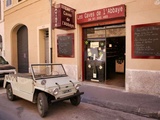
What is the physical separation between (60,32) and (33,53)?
338 cm

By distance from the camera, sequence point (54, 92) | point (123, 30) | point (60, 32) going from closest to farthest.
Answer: point (54, 92) → point (123, 30) → point (60, 32)

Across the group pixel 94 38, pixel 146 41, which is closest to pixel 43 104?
pixel 146 41

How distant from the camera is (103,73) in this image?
27.5 ft

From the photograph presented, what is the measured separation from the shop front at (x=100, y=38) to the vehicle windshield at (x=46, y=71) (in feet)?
10.4

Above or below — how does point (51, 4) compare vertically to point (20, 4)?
below

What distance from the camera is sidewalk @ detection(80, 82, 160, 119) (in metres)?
4.70

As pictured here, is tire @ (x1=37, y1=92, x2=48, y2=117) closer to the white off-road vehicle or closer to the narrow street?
the white off-road vehicle

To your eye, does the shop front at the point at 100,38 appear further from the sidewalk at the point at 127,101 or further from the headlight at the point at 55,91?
the headlight at the point at 55,91

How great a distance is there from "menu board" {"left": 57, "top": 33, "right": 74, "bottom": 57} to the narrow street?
3812mm

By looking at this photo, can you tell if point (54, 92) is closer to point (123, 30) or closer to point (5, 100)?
point (5, 100)

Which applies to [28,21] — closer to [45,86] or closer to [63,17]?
[63,17]

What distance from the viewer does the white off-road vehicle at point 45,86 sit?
4448mm

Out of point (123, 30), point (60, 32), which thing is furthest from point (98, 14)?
point (60, 32)

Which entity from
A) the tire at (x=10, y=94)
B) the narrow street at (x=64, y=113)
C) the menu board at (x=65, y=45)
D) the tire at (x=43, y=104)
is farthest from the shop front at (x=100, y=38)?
the tire at (x=43, y=104)
